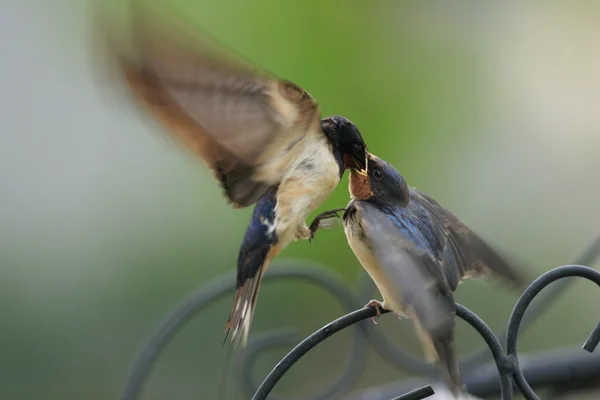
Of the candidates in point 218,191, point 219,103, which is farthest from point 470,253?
point 218,191

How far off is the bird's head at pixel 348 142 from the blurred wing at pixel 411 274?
17 centimetres

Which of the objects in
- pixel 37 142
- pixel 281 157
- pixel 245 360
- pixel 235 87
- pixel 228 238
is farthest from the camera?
pixel 37 142

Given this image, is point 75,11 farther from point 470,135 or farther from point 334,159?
point 334,159

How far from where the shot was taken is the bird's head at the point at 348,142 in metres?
1.27

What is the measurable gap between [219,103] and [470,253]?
45 cm

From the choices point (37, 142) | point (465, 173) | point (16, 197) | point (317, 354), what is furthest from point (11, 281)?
point (465, 173)

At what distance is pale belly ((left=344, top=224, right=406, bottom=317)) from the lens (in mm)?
1104

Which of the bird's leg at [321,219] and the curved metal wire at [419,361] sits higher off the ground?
the bird's leg at [321,219]

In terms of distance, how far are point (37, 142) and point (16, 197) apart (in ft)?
0.72

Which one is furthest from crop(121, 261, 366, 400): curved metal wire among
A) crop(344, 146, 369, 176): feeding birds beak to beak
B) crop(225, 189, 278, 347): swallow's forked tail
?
crop(344, 146, 369, 176): feeding birds beak to beak

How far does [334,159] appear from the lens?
4.12ft

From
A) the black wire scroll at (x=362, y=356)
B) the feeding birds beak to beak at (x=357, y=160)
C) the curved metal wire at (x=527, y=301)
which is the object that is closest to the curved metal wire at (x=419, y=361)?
the black wire scroll at (x=362, y=356)

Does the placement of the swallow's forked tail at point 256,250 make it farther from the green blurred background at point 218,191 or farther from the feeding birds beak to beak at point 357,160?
the green blurred background at point 218,191

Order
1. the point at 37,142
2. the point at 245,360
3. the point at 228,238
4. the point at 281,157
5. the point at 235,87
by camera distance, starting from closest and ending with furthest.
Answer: the point at 235,87 → the point at 281,157 → the point at 245,360 → the point at 228,238 → the point at 37,142
